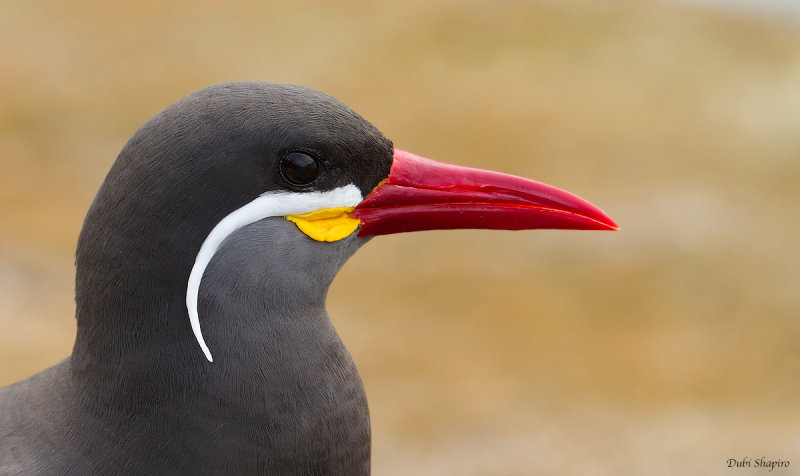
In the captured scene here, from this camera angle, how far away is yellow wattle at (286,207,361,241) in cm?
308

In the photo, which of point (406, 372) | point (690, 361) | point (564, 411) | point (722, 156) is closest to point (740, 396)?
point (690, 361)

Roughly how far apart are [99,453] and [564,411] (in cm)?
548

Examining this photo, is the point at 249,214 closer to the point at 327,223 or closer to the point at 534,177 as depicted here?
the point at 327,223

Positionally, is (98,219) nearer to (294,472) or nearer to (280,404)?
(280,404)

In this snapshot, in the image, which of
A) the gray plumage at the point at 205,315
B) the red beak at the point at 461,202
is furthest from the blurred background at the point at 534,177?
the gray plumage at the point at 205,315

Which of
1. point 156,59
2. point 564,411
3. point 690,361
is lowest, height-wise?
point 564,411

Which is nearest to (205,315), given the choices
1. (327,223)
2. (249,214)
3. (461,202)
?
(249,214)

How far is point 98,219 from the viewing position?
285 cm

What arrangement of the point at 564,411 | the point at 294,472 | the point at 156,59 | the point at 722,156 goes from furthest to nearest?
the point at 156,59 < the point at 722,156 < the point at 564,411 < the point at 294,472

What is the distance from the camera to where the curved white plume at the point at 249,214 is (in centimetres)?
284

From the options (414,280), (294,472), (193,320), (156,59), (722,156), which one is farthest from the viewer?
(156,59)

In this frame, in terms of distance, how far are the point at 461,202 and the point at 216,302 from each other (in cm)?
95

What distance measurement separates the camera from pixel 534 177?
34.0ft

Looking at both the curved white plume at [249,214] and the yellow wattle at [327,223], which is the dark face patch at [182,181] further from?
the yellow wattle at [327,223]
